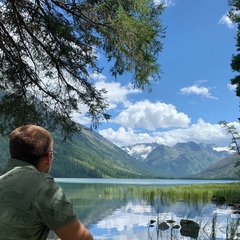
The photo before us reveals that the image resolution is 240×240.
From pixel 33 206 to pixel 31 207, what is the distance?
0.02 m

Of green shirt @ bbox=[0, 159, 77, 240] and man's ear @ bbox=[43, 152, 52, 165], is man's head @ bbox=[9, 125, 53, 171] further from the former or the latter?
green shirt @ bbox=[0, 159, 77, 240]

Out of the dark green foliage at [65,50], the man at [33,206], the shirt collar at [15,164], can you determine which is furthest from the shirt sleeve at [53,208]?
the dark green foliage at [65,50]

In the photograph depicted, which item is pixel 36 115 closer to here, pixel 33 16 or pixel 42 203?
pixel 33 16

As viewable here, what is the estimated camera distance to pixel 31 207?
78.4 inches

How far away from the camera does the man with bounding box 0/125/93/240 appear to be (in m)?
1.97

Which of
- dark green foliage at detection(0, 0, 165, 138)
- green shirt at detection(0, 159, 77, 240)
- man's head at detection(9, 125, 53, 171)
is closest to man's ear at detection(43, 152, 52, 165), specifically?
man's head at detection(9, 125, 53, 171)

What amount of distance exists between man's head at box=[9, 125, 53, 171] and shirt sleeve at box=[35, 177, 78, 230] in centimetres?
24

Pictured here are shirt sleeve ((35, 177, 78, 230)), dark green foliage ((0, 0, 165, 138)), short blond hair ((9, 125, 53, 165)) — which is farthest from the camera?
dark green foliage ((0, 0, 165, 138))

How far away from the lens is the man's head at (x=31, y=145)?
2.15 meters

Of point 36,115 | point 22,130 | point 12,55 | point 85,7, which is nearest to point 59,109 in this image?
point 36,115

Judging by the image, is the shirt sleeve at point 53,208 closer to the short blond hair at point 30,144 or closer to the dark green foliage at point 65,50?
the short blond hair at point 30,144

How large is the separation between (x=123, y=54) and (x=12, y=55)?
2.19 meters

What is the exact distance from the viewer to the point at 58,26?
221 inches

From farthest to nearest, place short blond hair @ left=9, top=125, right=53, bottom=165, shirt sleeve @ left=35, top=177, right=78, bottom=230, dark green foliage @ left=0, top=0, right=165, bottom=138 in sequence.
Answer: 1. dark green foliage @ left=0, top=0, right=165, bottom=138
2. short blond hair @ left=9, top=125, right=53, bottom=165
3. shirt sleeve @ left=35, top=177, right=78, bottom=230
